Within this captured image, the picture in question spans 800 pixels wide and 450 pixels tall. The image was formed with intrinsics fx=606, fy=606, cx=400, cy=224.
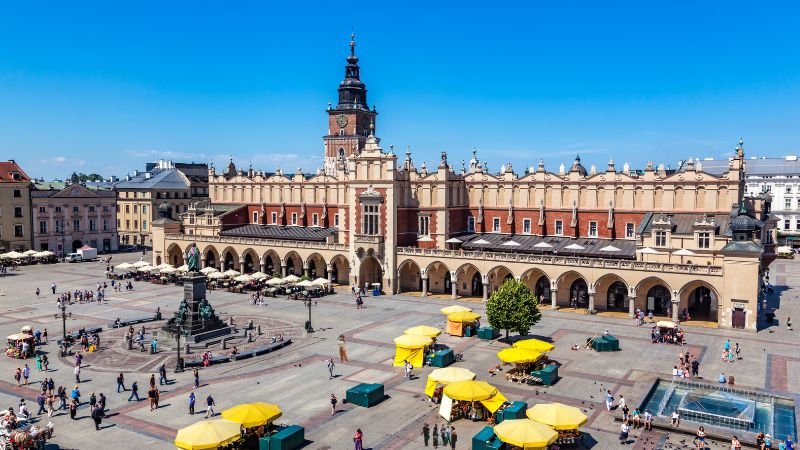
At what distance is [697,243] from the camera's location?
59969 mm

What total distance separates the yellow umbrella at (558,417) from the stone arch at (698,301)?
32.4 meters

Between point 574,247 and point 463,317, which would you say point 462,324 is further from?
point 574,247

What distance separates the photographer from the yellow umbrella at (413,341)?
139ft

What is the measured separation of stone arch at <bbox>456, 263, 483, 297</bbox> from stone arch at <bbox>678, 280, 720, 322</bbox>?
2242cm

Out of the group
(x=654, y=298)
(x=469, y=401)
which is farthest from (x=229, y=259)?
(x=469, y=401)

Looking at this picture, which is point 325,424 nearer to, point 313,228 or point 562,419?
point 562,419

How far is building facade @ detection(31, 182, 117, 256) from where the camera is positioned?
107 metres

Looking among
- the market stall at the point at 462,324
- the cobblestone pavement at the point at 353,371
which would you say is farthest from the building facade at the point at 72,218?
the market stall at the point at 462,324

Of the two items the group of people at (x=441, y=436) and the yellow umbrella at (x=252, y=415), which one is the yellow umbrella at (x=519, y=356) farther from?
the yellow umbrella at (x=252, y=415)

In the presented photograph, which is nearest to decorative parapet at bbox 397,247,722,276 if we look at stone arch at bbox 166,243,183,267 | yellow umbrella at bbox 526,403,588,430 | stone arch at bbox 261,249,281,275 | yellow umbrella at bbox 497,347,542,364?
stone arch at bbox 261,249,281,275

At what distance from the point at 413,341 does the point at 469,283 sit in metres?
31.1

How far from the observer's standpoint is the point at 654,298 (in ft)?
204

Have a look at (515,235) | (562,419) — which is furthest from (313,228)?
(562,419)

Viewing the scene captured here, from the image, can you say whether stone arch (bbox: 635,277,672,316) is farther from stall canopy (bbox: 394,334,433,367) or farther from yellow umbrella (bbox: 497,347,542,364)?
stall canopy (bbox: 394,334,433,367)
